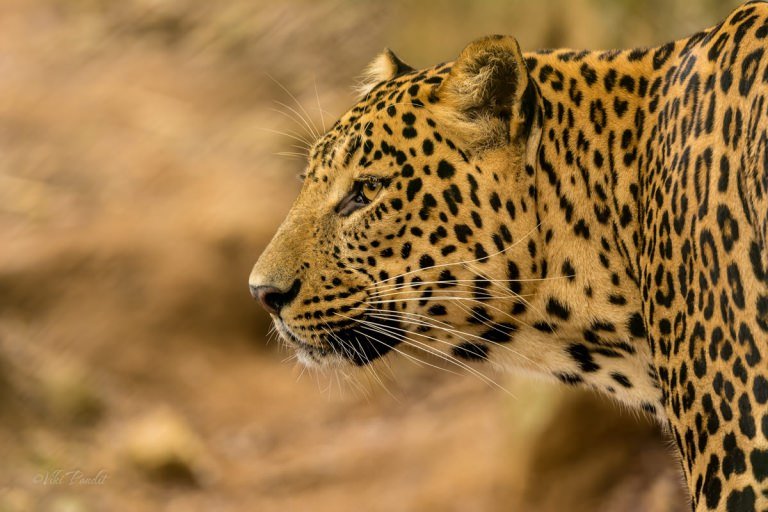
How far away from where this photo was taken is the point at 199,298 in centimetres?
1499

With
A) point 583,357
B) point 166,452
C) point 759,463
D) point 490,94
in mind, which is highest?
point 490,94

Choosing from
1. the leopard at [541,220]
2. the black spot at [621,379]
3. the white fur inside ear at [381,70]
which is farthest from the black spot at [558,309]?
the white fur inside ear at [381,70]

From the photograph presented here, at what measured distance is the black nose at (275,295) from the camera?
575 cm

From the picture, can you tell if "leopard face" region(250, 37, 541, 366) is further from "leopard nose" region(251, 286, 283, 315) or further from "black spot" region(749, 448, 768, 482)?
"black spot" region(749, 448, 768, 482)

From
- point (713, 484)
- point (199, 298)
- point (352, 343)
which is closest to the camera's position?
point (713, 484)

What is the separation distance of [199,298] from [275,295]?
9.37 meters

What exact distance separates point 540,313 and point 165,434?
29.4ft

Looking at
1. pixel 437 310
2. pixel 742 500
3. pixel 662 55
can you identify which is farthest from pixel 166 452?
pixel 742 500

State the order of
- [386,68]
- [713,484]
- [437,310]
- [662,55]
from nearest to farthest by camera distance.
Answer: [713,484], [662,55], [437,310], [386,68]

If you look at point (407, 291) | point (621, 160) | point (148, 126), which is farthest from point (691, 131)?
point (148, 126)

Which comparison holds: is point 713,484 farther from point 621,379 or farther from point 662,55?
point 662,55

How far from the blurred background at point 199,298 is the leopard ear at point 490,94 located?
550 cm

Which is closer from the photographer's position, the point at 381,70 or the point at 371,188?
the point at 371,188

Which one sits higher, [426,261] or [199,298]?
[426,261]
